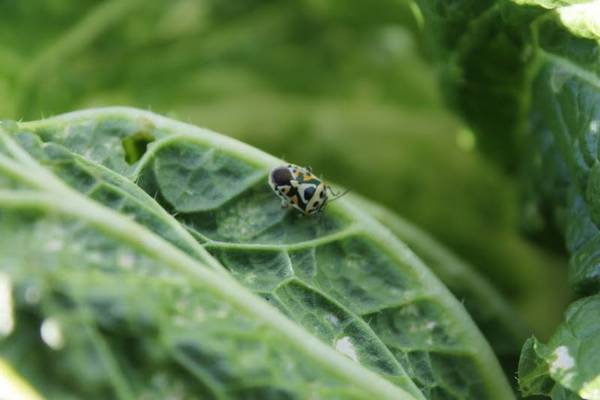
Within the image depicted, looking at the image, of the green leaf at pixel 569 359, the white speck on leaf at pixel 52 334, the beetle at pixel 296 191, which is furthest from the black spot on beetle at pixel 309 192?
the white speck on leaf at pixel 52 334

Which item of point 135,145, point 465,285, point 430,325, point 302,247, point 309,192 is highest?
point 135,145

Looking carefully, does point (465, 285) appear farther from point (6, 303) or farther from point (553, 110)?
point (6, 303)

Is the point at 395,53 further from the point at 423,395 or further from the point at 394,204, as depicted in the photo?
the point at 423,395

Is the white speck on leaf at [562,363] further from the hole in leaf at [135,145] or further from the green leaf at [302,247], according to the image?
the hole in leaf at [135,145]

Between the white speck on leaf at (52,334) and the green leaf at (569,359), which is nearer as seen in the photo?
the white speck on leaf at (52,334)

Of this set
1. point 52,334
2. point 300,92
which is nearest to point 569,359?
point 52,334

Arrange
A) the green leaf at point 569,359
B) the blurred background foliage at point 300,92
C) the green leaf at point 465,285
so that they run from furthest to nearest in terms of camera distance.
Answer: the blurred background foliage at point 300,92 < the green leaf at point 465,285 < the green leaf at point 569,359
